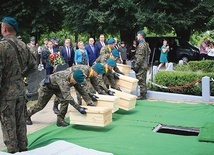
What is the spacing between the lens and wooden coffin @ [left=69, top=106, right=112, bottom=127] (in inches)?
275

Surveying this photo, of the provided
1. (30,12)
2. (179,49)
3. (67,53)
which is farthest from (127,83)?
(179,49)

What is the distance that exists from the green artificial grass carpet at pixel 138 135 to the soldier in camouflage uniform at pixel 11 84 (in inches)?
34.4

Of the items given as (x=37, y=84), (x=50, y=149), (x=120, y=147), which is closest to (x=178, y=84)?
(x=37, y=84)

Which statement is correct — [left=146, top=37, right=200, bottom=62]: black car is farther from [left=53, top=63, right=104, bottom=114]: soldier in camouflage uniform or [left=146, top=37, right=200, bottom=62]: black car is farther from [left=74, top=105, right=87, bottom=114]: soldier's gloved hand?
[left=74, top=105, right=87, bottom=114]: soldier's gloved hand

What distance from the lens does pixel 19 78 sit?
548 cm

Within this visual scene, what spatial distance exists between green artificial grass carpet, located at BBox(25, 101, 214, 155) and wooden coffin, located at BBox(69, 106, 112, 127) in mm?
227

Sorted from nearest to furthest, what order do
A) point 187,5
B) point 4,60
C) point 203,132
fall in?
point 4,60 < point 203,132 < point 187,5

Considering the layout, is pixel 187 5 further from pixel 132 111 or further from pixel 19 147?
pixel 19 147

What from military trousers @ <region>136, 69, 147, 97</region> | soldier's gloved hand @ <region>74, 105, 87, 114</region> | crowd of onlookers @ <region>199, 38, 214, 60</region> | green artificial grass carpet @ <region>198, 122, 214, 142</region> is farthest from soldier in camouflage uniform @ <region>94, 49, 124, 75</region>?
crowd of onlookers @ <region>199, 38, 214, 60</region>

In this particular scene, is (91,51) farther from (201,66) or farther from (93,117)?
(93,117)

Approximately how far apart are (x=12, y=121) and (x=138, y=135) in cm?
272

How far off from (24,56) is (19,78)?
0.37 m

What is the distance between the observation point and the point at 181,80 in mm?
11805

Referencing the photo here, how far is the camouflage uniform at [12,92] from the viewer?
17.4 ft
